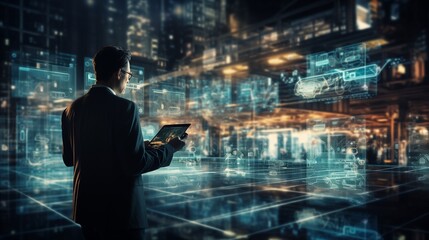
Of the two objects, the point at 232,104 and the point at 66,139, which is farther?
the point at 232,104

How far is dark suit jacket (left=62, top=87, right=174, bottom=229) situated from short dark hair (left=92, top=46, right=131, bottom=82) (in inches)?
2.7

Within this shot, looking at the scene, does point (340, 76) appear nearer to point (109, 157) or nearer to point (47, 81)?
point (47, 81)

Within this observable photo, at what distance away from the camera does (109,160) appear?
1212mm

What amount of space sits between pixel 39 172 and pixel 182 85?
626cm

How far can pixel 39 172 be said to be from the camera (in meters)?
9.10

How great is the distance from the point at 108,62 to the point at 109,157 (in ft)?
1.18

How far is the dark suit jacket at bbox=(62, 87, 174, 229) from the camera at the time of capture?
1.17 m

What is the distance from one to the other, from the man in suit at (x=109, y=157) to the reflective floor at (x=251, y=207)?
1902 millimetres

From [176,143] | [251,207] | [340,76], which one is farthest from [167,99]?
[176,143]

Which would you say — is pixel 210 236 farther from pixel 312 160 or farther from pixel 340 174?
pixel 312 160

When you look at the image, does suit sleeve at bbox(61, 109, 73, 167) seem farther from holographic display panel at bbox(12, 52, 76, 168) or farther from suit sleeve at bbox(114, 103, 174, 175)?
holographic display panel at bbox(12, 52, 76, 168)

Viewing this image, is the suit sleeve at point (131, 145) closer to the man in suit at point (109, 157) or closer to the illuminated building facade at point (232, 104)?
the man in suit at point (109, 157)

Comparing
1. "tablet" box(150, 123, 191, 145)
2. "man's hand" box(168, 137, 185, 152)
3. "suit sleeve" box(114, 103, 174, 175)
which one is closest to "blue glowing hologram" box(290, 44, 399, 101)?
"tablet" box(150, 123, 191, 145)

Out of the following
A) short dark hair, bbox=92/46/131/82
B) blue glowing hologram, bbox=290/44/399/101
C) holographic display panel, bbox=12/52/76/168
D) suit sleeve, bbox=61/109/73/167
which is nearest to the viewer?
short dark hair, bbox=92/46/131/82
